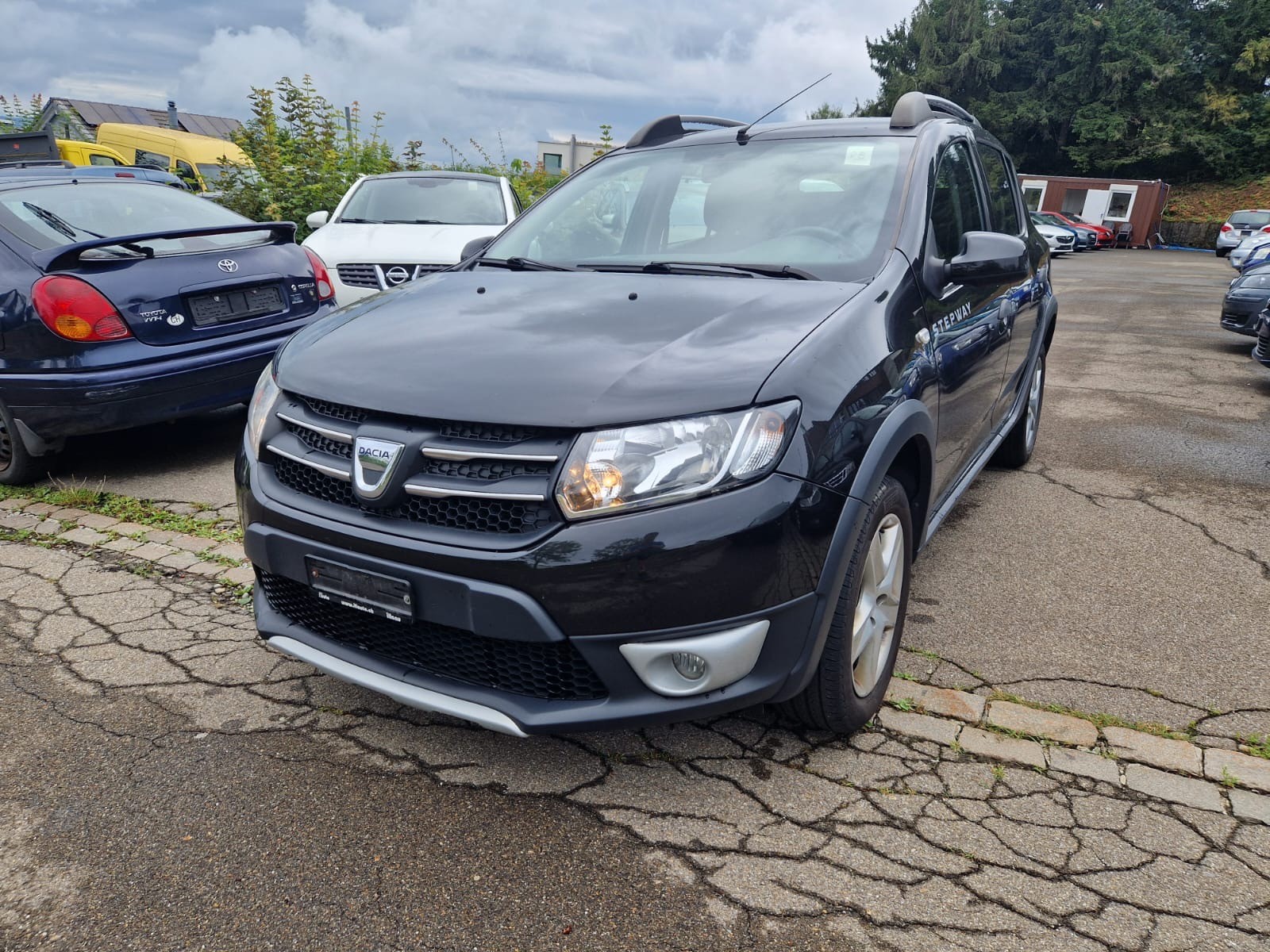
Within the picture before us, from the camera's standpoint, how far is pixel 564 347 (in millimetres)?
2281

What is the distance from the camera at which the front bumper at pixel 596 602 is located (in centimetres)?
198

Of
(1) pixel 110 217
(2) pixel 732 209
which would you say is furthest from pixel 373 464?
(1) pixel 110 217

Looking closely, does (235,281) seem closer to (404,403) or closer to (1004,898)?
(404,403)

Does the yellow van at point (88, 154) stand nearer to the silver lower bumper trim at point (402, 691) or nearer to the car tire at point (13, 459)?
the car tire at point (13, 459)

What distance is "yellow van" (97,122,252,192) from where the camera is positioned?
15.2 meters

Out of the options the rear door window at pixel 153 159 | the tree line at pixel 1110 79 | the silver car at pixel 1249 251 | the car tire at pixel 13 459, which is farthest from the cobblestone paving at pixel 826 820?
the tree line at pixel 1110 79

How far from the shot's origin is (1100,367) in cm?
865

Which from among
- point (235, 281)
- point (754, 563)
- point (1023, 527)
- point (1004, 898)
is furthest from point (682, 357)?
point (235, 281)

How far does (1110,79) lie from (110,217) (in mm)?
52732

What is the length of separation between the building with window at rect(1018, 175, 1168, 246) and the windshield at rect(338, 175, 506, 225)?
35.4m

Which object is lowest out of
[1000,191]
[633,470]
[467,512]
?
[467,512]

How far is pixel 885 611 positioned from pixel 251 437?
74.0 inches

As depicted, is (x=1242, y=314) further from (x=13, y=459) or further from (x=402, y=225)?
(x=13, y=459)

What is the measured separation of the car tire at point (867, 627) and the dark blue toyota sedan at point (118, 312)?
11.7ft
